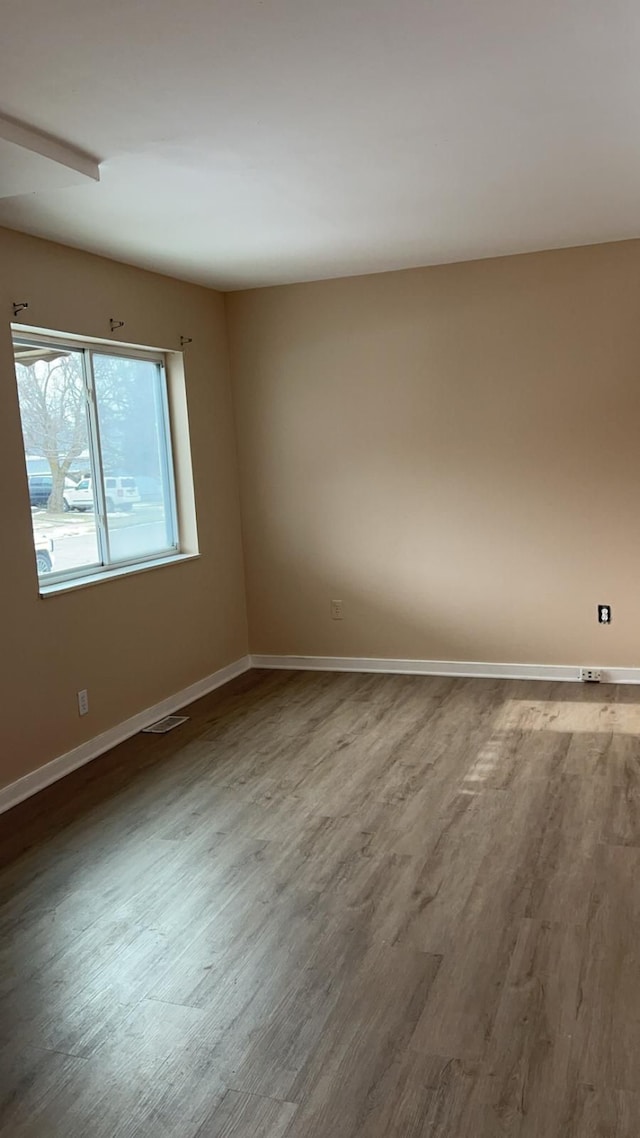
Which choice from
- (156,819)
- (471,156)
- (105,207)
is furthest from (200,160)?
(156,819)

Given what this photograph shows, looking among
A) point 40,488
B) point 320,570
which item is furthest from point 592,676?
point 40,488

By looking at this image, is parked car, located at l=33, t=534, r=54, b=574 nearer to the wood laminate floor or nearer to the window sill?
the window sill

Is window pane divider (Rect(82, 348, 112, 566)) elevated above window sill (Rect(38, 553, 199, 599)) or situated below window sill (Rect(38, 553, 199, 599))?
above

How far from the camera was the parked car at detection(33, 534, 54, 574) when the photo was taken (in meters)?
4.07

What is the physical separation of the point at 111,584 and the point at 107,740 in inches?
30.0

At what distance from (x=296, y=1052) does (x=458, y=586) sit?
3.46 meters

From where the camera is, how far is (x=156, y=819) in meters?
3.53

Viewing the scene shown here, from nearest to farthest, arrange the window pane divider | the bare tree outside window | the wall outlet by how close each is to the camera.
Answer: the bare tree outside window → the window pane divider → the wall outlet

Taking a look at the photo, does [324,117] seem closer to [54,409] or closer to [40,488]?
[54,409]

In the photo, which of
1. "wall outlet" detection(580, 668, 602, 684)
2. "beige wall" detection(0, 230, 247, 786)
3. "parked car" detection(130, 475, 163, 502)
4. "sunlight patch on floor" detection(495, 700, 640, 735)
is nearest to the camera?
"beige wall" detection(0, 230, 247, 786)

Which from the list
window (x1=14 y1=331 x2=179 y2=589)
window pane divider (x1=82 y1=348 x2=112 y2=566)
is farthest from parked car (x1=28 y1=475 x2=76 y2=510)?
window pane divider (x1=82 y1=348 x2=112 y2=566)

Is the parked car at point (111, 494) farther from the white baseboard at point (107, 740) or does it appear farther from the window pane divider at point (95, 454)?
the white baseboard at point (107, 740)

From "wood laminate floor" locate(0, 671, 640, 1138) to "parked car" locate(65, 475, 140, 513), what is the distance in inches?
48.2

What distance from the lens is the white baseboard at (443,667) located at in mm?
5051
